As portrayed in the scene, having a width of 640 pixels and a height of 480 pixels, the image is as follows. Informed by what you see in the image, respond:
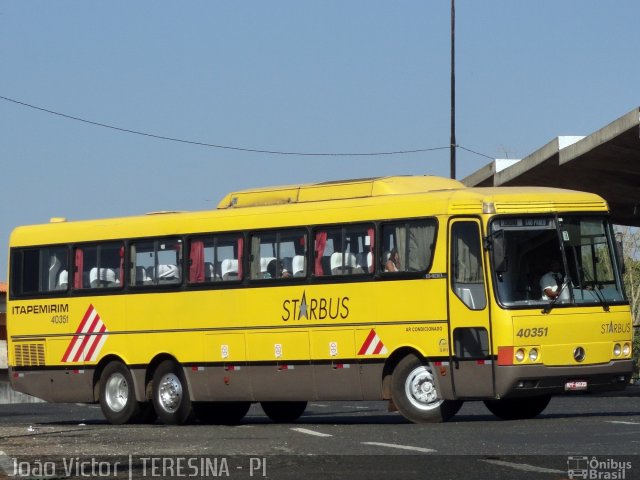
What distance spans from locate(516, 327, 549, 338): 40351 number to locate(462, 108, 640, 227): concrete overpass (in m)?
13.1

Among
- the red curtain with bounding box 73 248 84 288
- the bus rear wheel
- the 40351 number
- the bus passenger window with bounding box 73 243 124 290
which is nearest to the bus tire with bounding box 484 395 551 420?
the 40351 number

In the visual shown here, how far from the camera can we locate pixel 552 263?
19641 mm

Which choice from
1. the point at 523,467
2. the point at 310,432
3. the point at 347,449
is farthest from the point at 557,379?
the point at 523,467

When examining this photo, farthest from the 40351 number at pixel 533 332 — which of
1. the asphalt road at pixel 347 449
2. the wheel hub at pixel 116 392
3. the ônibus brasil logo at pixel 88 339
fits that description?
the ônibus brasil logo at pixel 88 339

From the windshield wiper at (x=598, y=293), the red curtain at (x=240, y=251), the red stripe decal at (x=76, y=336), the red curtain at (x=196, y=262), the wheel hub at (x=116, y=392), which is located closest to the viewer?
the windshield wiper at (x=598, y=293)

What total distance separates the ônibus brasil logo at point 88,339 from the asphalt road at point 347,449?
240 cm

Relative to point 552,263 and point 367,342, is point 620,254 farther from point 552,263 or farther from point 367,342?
point 367,342

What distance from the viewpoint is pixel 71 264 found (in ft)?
80.3

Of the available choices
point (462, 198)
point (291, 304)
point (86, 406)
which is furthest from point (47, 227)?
point (86, 406)

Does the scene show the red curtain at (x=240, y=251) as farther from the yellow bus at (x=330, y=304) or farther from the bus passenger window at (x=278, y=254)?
the bus passenger window at (x=278, y=254)

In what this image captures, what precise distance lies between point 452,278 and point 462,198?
1048 mm

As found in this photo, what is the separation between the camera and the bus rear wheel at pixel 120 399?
918 inches

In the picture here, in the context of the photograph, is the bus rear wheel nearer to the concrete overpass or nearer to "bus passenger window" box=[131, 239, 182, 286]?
"bus passenger window" box=[131, 239, 182, 286]

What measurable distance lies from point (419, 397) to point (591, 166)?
19951 millimetres
